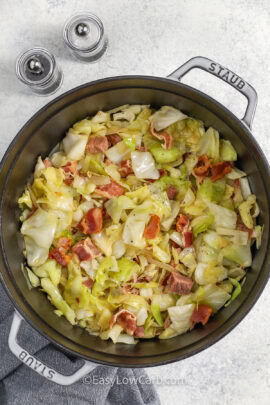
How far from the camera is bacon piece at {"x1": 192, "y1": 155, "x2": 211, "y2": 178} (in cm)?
189

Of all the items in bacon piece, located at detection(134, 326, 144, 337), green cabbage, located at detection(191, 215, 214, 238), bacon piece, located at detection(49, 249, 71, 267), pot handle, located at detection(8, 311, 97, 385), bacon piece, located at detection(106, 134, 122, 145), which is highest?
bacon piece, located at detection(106, 134, 122, 145)

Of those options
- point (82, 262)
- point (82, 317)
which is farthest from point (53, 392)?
point (82, 262)

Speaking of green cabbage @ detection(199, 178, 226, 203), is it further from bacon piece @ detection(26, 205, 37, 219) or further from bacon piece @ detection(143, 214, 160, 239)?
bacon piece @ detection(26, 205, 37, 219)

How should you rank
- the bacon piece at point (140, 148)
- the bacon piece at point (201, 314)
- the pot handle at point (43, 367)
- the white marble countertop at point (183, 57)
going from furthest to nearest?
the white marble countertop at point (183, 57) → the bacon piece at point (140, 148) → the bacon piece at point (201, 314) → the pot handle at point (43, 367)

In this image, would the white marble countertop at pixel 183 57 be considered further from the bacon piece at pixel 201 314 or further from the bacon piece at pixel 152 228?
the bacon piece at pixel 152 228

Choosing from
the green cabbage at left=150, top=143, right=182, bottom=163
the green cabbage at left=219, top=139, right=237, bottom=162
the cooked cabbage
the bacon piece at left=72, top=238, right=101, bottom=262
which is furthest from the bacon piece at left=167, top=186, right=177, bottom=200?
the bacon piece at left=72, top=238, right=101, bottom=262

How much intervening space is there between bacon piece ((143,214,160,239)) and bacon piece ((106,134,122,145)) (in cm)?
32

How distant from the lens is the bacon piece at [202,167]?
1895 millimetres

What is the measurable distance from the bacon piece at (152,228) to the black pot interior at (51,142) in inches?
14.9

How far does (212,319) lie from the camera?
72.8 inches

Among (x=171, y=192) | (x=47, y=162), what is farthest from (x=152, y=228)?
(x=47, y=162)

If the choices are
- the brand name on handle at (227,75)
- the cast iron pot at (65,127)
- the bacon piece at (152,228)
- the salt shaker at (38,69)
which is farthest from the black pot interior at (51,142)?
the bacon piece at (152,228)

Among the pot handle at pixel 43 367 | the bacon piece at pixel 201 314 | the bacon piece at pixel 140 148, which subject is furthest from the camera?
the bacon piece at pixel 140 148

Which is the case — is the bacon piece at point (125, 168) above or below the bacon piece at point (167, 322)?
above
